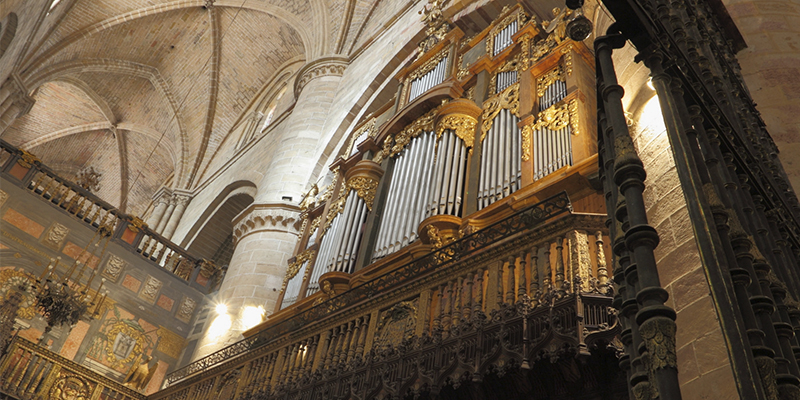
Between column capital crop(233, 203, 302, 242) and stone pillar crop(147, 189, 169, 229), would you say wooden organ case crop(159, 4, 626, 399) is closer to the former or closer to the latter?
column capital crop(233, 203, 302, 242)

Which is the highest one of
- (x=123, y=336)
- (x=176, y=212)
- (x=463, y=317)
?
(x=176, y=212)

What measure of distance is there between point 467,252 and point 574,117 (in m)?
2.08

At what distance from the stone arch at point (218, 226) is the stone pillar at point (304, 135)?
268cm

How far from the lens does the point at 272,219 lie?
1276 centimetres

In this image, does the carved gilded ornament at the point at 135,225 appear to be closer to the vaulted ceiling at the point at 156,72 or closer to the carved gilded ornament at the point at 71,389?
the carved gilded ornament at the point at 71,389

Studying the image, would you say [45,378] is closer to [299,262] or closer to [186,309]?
[186,309]

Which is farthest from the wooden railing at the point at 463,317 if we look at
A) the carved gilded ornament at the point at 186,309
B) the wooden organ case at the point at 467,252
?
the carved gilded ornament at the point at 186,309

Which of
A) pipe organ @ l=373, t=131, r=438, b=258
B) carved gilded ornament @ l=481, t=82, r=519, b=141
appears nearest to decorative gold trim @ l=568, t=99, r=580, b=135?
carved gilded ornament @ l=481, t=82, r=519, b=141

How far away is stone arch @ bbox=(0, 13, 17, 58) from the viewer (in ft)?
52.5

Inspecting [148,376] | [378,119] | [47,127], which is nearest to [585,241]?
[378,119]

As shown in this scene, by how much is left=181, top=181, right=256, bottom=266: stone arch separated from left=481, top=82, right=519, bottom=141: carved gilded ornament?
11.1 meters

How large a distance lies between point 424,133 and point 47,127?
20.9m

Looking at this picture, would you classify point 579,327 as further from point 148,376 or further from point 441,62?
point 148,376

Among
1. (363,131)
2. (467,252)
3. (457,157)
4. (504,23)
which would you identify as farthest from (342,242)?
(504,23)
